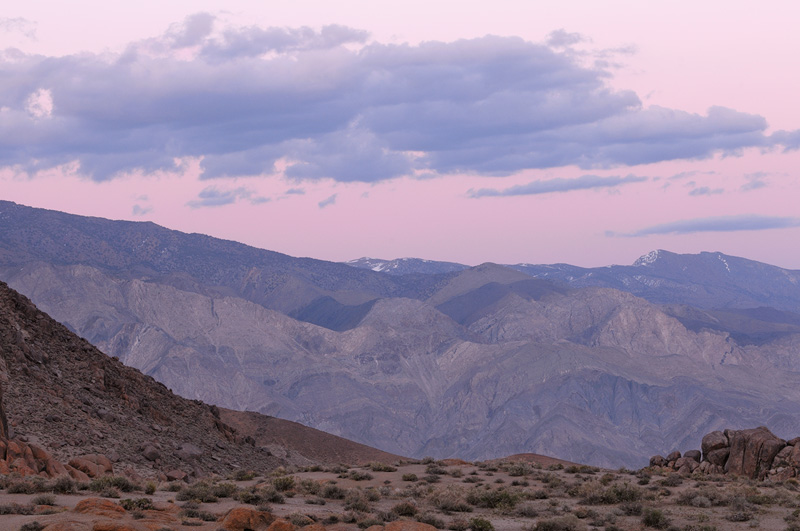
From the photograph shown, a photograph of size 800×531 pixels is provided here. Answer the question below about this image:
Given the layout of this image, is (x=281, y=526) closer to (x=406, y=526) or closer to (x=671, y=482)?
(x=406, y=526)

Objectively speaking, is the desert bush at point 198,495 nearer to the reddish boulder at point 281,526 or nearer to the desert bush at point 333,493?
the desert bush at point 333,493

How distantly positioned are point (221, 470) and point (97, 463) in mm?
15022

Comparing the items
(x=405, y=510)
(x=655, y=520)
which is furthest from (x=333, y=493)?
(x=655, y=520)

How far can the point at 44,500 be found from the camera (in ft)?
88.4

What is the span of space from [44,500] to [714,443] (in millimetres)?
36542

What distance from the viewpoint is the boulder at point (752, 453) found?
157 ft

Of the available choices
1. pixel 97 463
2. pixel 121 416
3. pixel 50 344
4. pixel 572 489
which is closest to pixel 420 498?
pixel 572 489

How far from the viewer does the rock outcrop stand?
4691 centimetres

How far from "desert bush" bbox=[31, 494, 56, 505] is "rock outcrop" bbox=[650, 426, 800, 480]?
110ft

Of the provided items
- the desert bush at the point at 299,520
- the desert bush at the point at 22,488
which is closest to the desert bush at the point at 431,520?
the desert bush at the point at 299,520

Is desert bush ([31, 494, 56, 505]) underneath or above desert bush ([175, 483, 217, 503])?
above

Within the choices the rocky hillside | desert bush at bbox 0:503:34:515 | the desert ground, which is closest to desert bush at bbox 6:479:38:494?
the desert ground

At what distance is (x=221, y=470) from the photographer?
54.7 m

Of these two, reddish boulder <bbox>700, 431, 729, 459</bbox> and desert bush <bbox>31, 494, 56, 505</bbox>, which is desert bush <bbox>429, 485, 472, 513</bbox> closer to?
desert bush <bbox>31, 494, 56, 505</bbox>
